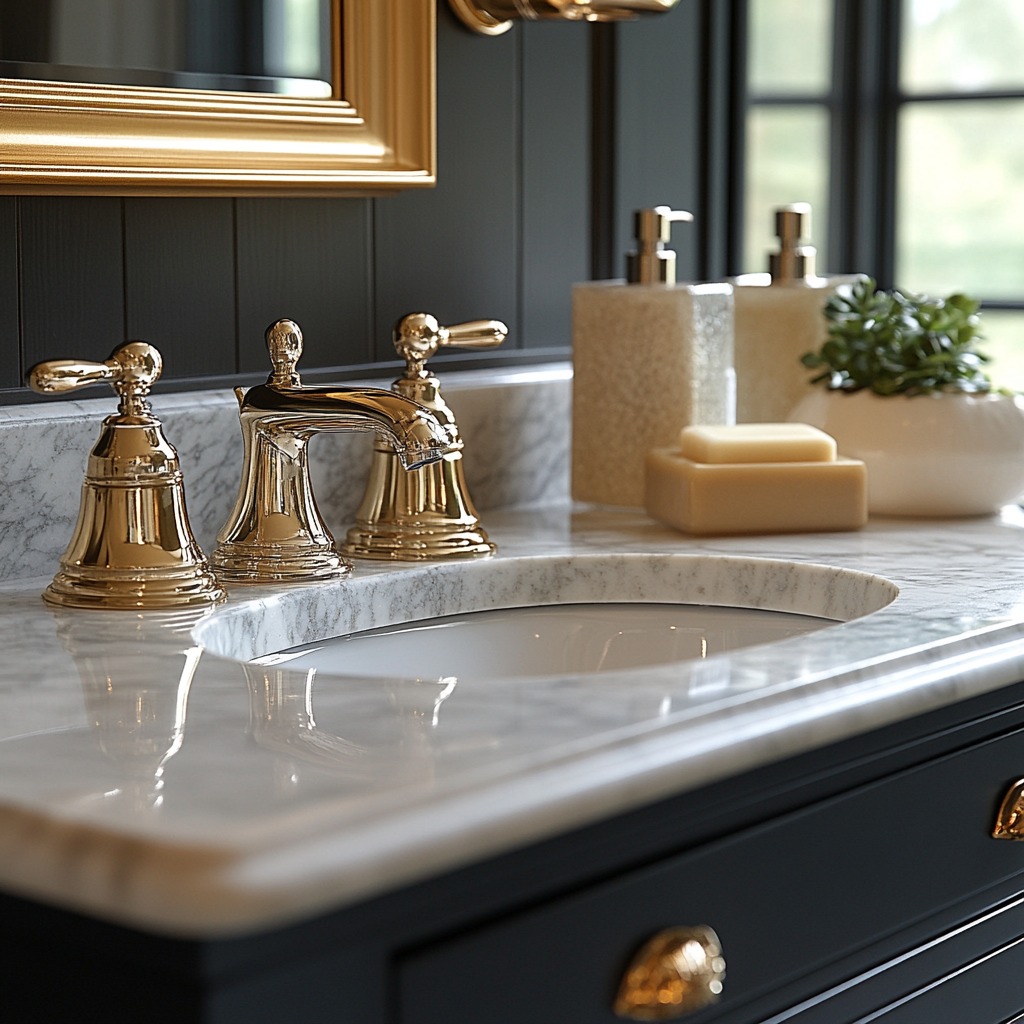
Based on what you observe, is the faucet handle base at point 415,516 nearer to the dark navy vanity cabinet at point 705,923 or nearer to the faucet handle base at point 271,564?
the faucet handle base at point 271,564

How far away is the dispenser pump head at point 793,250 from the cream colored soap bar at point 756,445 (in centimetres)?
23

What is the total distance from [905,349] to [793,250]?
147 millimetres

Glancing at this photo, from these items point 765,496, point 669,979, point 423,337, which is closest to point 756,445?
point 765,496

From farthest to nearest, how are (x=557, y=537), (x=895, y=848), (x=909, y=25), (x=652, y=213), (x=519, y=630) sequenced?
(x=909, y=25), (x=652, y=213), (x=557, y=537), (x=519, y=630), (x=895, y=848)

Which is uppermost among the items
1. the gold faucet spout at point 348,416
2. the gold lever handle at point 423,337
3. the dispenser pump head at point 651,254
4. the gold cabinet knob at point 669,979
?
the dispenser pump head at point 651,254

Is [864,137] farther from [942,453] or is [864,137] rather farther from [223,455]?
[223,455]

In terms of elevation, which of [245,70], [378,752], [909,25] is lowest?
[378,752]

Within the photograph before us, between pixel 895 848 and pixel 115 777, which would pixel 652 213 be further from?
pixel 115 777

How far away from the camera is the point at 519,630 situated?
1126mm

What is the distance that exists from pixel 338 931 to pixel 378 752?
0.10 m

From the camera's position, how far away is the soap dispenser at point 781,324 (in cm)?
147

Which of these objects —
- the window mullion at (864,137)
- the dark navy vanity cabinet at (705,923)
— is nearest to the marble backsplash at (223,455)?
the dark navy vanity cabinet at (705,923)

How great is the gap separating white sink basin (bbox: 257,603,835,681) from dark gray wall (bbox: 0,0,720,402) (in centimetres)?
28

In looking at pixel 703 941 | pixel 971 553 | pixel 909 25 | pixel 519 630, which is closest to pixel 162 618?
pixel 519 630
